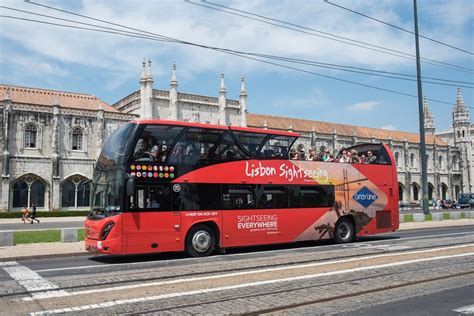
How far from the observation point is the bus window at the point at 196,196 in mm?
12180

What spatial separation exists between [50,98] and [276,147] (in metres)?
36.0

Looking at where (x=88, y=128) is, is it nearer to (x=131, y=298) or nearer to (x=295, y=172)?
(x=295, y=172)

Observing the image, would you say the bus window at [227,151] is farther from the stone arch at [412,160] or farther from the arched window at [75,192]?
the stone arch at [412,160]

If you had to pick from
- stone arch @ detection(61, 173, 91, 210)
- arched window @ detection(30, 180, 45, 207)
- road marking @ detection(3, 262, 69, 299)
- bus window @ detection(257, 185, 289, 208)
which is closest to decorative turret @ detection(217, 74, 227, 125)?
stone arch @ detection(61, 173, 91, 210)

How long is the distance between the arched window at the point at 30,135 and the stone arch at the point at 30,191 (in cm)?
290

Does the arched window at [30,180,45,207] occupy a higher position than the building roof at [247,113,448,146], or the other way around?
the building roof at [247,113,448,146]

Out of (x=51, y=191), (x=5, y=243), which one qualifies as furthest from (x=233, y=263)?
(x=51, y=191)

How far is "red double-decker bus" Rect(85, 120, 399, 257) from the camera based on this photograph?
11.4 meters

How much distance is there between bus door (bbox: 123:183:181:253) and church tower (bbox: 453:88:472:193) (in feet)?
256

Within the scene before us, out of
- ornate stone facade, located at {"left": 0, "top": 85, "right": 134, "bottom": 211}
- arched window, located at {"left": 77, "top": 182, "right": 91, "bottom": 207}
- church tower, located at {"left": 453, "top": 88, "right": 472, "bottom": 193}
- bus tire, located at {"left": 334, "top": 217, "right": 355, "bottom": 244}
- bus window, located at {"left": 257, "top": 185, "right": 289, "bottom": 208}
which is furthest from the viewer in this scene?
church tower, located at {"left": 453, "top": 88, "right": 472, "bottom": 193}

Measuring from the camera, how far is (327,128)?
6456 centimetres

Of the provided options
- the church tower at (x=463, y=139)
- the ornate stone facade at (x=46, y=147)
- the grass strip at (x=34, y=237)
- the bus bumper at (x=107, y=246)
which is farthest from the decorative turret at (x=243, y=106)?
the church tower at (x=463, y=139)

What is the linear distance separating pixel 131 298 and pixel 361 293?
3.87 meters

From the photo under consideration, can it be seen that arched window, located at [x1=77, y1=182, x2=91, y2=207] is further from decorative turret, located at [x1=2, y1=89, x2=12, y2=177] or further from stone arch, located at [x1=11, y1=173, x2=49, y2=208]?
decorative turret, located at [x1=2, y1=89, x2=12, y2=177]
